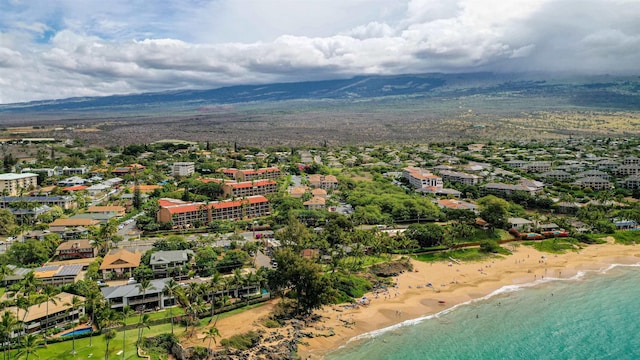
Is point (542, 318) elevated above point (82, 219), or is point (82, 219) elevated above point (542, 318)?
point (82, 219)

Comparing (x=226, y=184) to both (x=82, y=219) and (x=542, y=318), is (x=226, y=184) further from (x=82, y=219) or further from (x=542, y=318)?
(x=542, y=318)

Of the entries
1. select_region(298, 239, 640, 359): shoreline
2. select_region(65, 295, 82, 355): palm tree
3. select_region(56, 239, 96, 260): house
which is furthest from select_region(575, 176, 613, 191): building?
select_region(65, 295, 82, 355): palm tree

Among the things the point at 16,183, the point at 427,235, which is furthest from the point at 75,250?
the point at 16,183

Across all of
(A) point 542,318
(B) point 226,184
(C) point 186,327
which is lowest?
(A) point 542,318

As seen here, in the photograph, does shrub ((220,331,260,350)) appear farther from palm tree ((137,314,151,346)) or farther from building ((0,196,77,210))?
building ((0,196,77,210))

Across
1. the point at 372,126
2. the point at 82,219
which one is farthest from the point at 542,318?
the point at 372,126

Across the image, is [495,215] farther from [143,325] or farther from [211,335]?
[143,325]
